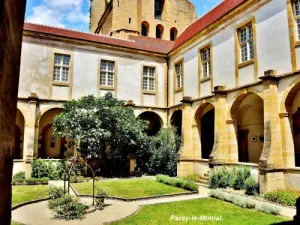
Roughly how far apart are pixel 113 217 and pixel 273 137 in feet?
23.6

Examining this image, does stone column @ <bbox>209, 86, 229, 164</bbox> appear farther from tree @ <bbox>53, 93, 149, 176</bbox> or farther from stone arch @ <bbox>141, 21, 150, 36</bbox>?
stone arch @ <bbox>141, 21, 150, 36</bbox>

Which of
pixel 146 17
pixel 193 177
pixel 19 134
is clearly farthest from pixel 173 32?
pixel 193 177

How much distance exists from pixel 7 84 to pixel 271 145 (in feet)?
35.2

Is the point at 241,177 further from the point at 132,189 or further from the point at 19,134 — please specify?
the point at 19,134

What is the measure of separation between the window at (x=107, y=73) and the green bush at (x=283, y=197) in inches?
486

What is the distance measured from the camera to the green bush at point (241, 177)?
11398 mm

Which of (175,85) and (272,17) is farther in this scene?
(175,85)

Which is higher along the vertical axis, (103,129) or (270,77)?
(270,77)

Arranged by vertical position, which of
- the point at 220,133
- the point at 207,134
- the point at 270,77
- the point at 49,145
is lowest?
the point at 49,145

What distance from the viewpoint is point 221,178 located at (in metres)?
12.1

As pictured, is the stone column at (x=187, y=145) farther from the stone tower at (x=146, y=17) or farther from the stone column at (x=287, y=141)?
the stone tower at (x=146, y=17)

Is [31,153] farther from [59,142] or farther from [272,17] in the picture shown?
[272,17]

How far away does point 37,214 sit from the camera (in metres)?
7.45

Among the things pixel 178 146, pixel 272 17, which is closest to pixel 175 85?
pixel 178 146
